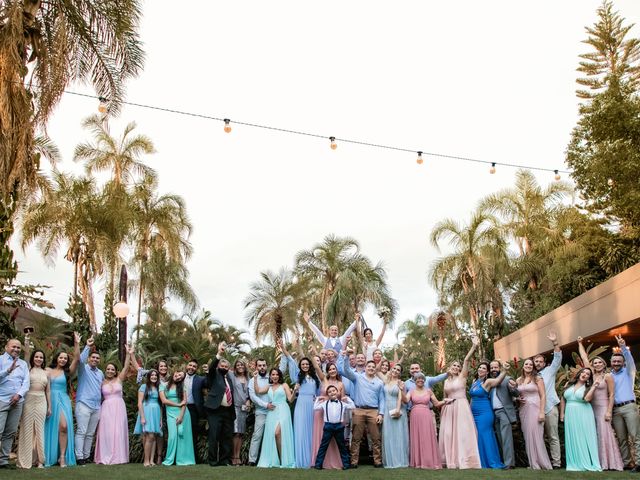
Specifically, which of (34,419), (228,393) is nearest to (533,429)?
(228,393)

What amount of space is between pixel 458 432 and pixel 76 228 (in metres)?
20.9

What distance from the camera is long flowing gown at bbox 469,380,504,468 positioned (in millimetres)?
11016

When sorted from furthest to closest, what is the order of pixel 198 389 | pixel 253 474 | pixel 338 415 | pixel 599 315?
pixel 599 315
pixel 198 389
pixel 338 415
pixel 253 474

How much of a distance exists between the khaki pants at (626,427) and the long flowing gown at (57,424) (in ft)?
25.4

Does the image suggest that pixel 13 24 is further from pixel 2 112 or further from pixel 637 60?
pixel 637 60

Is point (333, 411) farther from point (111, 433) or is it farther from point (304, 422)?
point (111, 433)

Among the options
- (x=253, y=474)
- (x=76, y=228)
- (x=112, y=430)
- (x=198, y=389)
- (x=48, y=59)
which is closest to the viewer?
(x=253, y=474)

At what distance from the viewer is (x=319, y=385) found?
11531mm

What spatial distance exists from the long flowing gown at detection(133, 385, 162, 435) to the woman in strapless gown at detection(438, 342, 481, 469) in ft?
13.8

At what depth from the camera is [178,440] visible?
1144 centimetres

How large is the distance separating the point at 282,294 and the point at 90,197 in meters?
10.3

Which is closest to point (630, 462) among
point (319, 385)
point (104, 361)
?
point (319, 385)

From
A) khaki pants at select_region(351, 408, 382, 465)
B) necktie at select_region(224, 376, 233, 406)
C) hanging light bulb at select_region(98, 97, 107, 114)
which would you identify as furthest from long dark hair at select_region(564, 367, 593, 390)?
hanging light bulb at select_region(98, 97, 107, 114)

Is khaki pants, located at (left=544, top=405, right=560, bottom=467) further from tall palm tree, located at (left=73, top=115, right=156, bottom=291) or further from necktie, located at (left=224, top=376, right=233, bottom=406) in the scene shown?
tall palm tree, located at (left=73, top=115, right=156, bottom=291)
